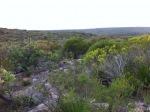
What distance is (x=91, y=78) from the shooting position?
926cm

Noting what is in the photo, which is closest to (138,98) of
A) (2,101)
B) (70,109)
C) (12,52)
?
(70,109)

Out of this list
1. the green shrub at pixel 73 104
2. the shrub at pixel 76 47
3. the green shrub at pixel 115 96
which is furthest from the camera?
the shrub at pixel 76 47

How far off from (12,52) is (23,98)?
24.5ft

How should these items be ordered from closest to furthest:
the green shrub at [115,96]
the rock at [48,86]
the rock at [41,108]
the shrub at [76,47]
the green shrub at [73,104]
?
the green shrub at [73,104] → the green shrub at [115,96] → the rock at [41,108] → the rock at [48,86] → the shrub at [76,47]

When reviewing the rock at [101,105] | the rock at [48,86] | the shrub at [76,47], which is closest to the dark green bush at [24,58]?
the shrub at [76,47]

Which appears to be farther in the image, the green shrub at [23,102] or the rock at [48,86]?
the green shrub at [23,102]

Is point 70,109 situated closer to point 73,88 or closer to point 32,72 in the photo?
point 73,88

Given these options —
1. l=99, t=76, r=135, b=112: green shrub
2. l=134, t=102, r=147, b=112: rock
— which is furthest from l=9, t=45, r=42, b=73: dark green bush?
l=99, t=76, r=135, b=112: green shrub

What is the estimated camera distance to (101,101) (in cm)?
818

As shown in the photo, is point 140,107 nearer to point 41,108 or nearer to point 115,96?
point 115,96

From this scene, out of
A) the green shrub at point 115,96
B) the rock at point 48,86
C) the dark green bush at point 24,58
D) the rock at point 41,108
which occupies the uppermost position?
the green shrub at point 115,96

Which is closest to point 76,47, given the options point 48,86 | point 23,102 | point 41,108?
point 23,102

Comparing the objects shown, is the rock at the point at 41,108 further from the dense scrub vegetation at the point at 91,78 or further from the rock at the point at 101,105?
the rock at the point at 101,105

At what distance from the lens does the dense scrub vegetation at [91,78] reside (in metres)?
8.02
